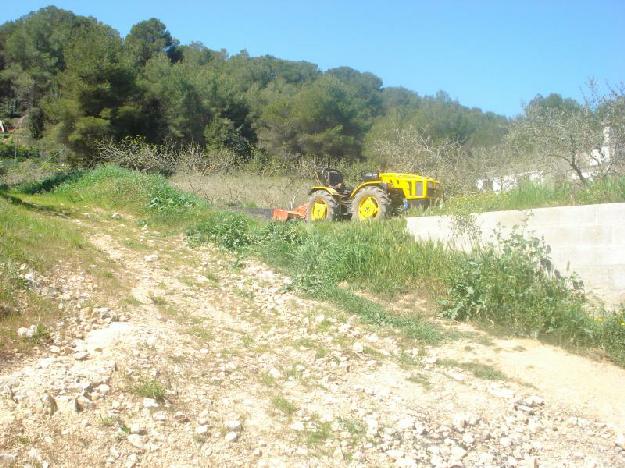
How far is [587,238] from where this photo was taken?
7.59 metres

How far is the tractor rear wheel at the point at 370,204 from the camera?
11.4 meters

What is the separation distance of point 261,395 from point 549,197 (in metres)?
5.69

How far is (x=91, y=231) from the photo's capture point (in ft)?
30.5

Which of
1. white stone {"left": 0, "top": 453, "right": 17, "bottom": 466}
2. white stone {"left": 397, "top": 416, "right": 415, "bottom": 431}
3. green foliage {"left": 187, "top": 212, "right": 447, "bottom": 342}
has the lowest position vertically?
white stone {"left": 397, "top": 416, "right": 415, "bottom": 431}

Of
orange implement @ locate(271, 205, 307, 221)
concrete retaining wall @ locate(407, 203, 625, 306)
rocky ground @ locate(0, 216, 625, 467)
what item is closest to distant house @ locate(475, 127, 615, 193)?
concrete retaining wall @ locate(407, 203, 625, 306)

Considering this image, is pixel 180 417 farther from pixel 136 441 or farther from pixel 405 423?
pixel 405 423

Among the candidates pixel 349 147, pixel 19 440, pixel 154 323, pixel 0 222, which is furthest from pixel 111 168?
pixel 349 147

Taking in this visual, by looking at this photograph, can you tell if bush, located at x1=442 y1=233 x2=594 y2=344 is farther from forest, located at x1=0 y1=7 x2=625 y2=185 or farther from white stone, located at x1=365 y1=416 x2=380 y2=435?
forest, located at x1=0 y1=7 x2=625 y2=185

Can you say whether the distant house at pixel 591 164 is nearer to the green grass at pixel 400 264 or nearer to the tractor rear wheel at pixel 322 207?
the green grass at pixel 400 264

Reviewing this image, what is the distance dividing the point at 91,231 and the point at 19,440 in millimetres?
6031

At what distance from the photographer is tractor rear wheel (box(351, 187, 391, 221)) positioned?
37.5 ft

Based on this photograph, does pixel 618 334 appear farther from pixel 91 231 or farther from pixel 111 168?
pixel 111 168

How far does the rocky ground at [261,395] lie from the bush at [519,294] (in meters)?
0.51

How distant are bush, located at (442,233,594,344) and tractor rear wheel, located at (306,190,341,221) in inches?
199
